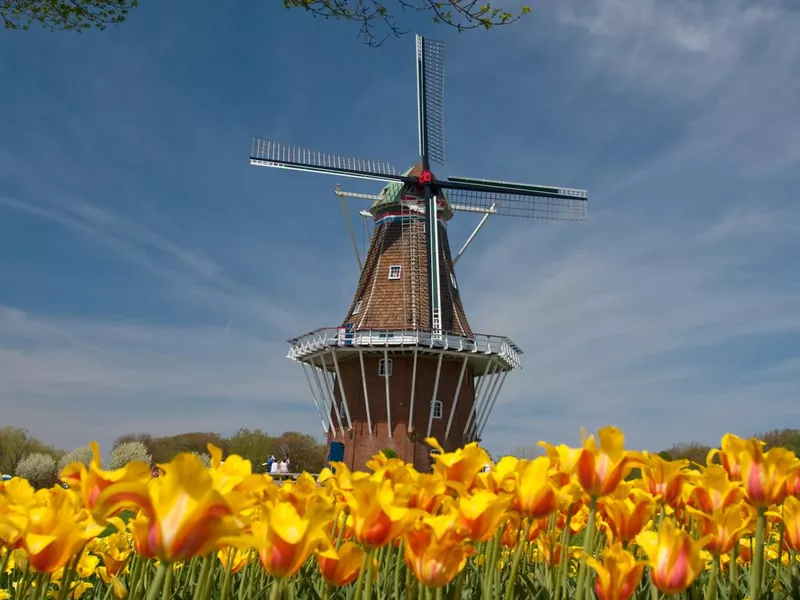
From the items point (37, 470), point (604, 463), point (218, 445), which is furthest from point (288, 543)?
point (218, 445)

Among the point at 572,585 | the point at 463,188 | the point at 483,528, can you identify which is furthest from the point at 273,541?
the point at 463,188

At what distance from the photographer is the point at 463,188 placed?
27531 mm

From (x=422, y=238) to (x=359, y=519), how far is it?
24036mm

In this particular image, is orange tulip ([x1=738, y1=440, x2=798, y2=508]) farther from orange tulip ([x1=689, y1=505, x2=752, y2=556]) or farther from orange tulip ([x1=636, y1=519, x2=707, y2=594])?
orange tulip ([x1=636, y1=519, x2=707, y2=594])

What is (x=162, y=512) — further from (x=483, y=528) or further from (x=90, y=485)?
(x=483, y=528)

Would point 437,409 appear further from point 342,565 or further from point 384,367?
point 342,565

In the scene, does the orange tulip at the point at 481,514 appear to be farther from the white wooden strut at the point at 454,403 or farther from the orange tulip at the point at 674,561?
the white wooden strut at the point at 454,403

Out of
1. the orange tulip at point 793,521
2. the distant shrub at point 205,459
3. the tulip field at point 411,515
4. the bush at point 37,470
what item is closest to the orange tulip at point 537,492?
the tulip field at point 411,515

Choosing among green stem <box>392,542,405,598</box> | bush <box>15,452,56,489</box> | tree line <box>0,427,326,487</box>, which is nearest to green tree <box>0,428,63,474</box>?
tree line <box>0,427,326,487</box>

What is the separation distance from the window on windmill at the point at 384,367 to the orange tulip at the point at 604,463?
2080 cm

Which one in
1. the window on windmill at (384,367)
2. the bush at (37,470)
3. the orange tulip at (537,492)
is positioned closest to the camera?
the orange tulip at (537,492)

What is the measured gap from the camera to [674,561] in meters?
1.65

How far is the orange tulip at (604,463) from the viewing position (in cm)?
181

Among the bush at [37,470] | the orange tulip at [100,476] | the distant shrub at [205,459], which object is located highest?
the orange tulip at [100,476]
